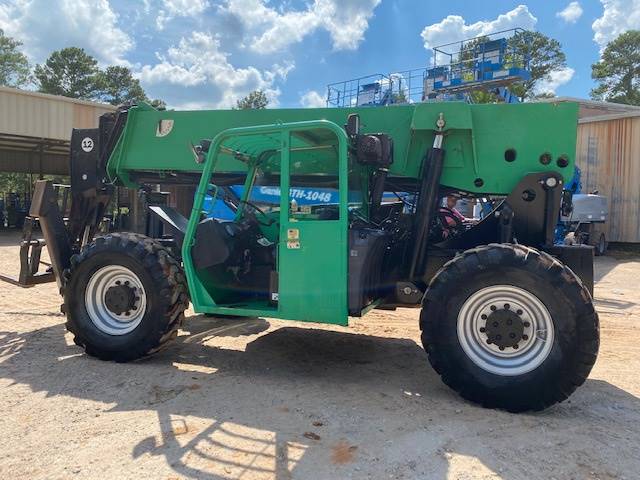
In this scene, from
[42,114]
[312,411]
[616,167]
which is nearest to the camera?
[312,411]

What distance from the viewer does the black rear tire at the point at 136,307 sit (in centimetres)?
504

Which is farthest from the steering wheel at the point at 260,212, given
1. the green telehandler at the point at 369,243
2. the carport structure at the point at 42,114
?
the carport structure at the point at 42,114

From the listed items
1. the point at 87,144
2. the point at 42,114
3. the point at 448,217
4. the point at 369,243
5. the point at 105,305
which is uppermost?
the point at 42,114

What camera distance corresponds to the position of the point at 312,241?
466 cm

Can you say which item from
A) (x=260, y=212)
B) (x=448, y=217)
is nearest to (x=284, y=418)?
(x=260, y=212)

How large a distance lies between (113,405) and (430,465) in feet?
8.08

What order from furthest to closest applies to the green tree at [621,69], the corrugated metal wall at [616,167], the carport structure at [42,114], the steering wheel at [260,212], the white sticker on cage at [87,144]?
the green tree at [621,69]
the corrugated metal wall at [616,167]
the carport structure at [42,114]
the white sticker on cage at [87,144]
the steering wheel at [260,212]

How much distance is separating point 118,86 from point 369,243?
5142 centimetres

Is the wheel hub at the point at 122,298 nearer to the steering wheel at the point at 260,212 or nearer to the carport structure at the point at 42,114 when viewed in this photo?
the steering wheel at the point at 260,212

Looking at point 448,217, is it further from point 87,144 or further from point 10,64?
point 10,64

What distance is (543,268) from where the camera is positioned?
4031 mm

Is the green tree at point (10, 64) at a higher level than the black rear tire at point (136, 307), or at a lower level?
higher

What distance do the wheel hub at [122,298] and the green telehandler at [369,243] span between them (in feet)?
0.03

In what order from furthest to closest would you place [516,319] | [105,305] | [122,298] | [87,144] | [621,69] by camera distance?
[621,69], [87,144], [105,305], [122,298], [516,319]
